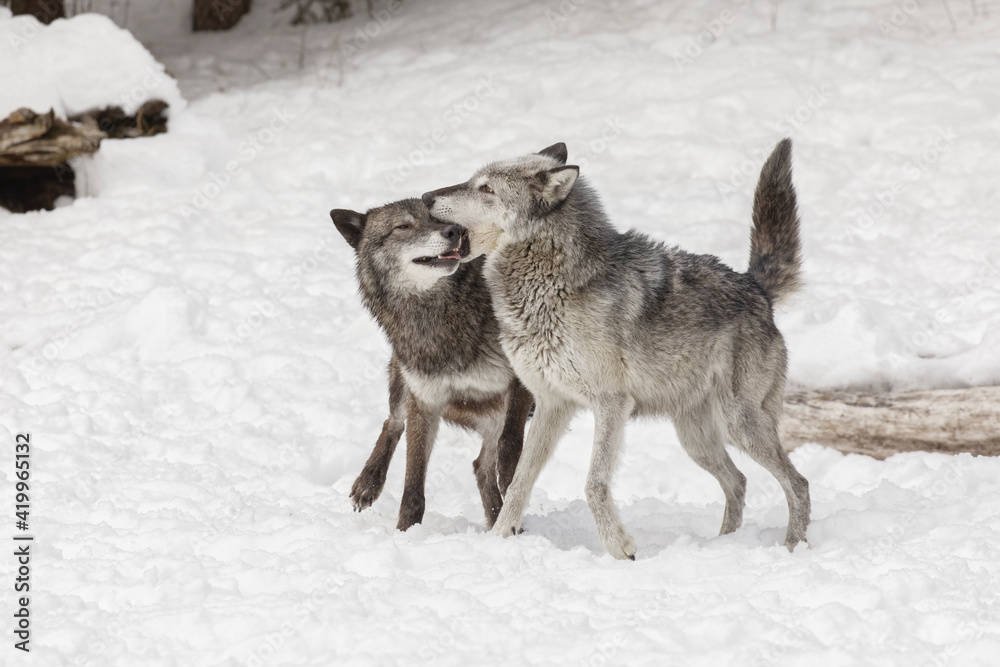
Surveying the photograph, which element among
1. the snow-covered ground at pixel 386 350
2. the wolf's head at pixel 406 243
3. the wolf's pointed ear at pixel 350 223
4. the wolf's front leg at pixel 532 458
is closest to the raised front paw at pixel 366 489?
the snow-covered ground at pixel 386 350

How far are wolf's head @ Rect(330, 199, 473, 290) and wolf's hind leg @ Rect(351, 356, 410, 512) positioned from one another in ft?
1.93

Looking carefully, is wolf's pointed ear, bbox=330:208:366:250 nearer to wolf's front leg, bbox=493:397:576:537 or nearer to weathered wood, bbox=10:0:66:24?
wolf's front leg, bbox=493:397:576:537

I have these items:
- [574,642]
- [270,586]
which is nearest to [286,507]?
[270,586]

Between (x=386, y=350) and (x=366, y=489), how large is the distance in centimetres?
216

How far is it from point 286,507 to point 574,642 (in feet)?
7.88

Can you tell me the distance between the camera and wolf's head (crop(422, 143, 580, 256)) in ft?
14.4

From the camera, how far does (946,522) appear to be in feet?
14.0

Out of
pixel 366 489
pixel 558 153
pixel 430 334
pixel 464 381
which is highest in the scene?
pixel 558 153

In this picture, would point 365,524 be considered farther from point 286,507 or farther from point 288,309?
point 288,309

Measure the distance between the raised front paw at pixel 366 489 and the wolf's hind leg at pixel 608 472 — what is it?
1.39 m

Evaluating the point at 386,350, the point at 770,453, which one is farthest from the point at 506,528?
the point at 386,350

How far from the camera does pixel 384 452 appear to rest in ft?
17.1

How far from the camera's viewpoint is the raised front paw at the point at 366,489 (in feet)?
16.5

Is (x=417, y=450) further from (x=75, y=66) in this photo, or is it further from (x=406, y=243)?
(x=75, y=66)
